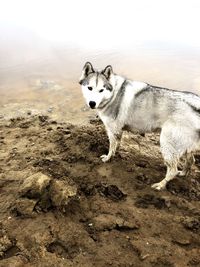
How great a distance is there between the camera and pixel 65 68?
13750mm

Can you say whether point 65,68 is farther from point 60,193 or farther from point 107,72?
point 60,193

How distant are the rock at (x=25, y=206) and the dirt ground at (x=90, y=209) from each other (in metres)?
0.01

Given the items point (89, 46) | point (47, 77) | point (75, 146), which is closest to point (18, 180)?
point (75, 146)

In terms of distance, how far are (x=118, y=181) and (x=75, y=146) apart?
1.27 meters

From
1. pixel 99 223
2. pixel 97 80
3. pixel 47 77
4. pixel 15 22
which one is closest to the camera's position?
pixel 99 223

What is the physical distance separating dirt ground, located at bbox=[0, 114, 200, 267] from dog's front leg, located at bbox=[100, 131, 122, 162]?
0.40 feet

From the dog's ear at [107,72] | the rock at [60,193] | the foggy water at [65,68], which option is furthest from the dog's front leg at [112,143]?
the foggy water at [65,68]

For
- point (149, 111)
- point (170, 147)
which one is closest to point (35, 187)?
point (170, 147)

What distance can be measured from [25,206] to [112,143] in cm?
225

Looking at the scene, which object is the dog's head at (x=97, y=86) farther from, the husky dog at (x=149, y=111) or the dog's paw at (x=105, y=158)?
the dog's paw at (x=105, y=158)

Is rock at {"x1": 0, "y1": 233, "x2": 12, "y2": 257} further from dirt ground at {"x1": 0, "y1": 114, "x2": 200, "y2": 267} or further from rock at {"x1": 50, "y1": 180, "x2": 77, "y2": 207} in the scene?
rock at {"x1": 50, "y1": 180, "x2": 77, "y2": 207}

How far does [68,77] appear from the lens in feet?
41.9

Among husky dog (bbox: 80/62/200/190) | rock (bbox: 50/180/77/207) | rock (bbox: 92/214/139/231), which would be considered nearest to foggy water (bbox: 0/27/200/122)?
husky dog (bbox: 80/62/200/190)

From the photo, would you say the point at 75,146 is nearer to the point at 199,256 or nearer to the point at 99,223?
the point at 99,223
